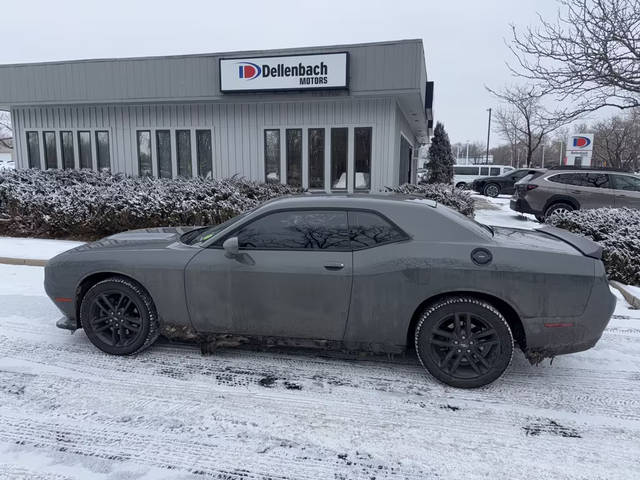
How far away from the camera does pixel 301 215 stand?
3.88 metres

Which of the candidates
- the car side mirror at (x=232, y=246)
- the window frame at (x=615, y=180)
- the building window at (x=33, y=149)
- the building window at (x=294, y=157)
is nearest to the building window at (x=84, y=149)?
the building window at (x=33, y=149)

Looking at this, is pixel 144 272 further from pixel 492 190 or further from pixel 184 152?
pixel 492 190

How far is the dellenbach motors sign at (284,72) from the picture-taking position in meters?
10.9

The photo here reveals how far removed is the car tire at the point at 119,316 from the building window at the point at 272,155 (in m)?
9.30

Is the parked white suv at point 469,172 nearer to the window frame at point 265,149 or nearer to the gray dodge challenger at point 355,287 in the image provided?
the window frame at point 265,149

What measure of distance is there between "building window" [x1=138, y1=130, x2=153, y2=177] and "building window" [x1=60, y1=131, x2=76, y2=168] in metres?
2.33

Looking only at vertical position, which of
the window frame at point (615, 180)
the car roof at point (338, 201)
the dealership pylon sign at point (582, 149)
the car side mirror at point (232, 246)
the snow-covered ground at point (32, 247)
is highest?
the dealership pylon sign at point (582, 149)

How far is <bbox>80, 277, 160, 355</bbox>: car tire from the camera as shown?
157 inches

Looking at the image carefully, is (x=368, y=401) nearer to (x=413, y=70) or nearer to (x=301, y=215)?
(x=301, y=215)

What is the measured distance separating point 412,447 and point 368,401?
0.59 metres

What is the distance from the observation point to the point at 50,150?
47.4ft

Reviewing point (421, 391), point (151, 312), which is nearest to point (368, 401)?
point (421, 391)

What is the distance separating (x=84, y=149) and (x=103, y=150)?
25.8 inches

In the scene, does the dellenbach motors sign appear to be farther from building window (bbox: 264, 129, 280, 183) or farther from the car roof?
the car roof
